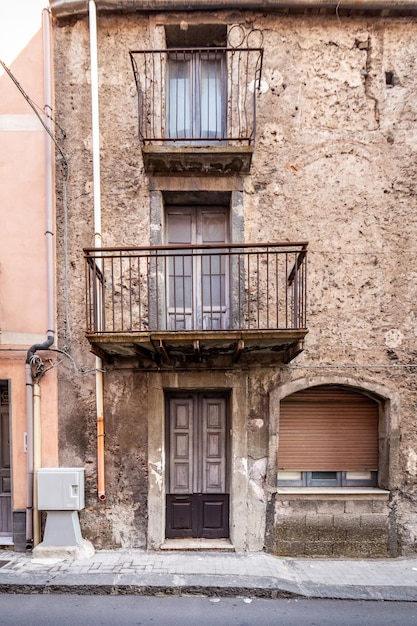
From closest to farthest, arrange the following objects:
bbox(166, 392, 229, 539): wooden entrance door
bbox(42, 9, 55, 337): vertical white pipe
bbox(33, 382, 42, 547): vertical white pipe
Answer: bbox(33, 382, 42, 547): vertical white pipe < bbox(42, 9, 55, 337): vertical white pipe < bbox(166, 392, 229, 539): wooden entrance door

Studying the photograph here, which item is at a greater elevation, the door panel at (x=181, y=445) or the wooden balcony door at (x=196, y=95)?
the wooden balcony door at (x=196, y=95)

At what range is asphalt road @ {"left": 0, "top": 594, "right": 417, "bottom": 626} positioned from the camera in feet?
13.6

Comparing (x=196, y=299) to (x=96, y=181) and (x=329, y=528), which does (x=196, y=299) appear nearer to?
(x=96, y=181)

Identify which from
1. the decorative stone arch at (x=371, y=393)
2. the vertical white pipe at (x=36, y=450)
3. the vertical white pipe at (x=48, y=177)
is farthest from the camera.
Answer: the vertical white pipe at (x=48, y=177)

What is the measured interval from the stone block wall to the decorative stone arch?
0.43 meters

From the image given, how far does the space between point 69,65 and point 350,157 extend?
4601mm

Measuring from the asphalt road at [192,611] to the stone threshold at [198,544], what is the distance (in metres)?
1.07

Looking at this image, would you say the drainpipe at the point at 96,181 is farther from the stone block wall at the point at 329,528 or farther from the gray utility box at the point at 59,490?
the stone block wall at the point at 329,528

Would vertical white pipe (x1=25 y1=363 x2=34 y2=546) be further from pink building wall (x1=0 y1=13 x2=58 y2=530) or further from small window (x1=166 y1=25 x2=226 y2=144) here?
small window (x1=166 y1=25 x2=226 y2=144)

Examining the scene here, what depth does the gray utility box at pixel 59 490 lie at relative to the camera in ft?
17.7

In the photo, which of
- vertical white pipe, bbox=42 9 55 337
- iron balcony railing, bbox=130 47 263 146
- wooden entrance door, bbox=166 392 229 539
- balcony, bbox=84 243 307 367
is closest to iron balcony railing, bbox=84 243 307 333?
balcony, bbox=84 243 307 367

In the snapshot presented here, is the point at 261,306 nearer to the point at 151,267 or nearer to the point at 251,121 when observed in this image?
the point at 151,267

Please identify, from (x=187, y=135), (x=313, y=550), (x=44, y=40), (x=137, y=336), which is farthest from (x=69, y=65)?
(x=313, y=550)

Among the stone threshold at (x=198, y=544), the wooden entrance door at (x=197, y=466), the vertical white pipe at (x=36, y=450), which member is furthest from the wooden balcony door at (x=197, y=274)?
the stone threshold at (x=198, y=544)
